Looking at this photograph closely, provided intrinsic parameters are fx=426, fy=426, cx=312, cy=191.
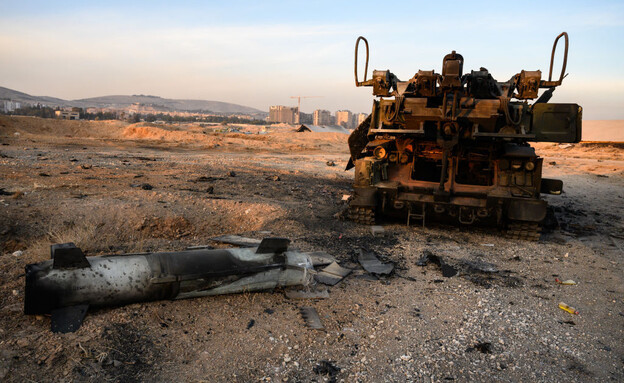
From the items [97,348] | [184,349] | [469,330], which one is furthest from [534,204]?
[97,348]

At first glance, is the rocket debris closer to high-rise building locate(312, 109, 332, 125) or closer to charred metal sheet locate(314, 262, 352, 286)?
charred metal sheet locate(314, 262, 352, 286)

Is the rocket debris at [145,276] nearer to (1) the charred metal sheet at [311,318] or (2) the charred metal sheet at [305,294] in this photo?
(2) the charred metal sheet at [305,294]

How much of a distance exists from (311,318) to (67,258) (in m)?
2.38

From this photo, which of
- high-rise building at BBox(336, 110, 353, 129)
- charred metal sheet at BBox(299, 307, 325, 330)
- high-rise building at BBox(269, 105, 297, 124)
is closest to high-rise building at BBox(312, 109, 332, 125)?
high-rise building at BBox(336, 110, 353, 129)

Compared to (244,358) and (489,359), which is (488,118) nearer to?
(489,359)

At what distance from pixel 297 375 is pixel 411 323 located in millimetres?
1502

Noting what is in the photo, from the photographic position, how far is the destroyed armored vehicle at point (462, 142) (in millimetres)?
7637

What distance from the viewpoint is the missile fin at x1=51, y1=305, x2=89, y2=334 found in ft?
12.0

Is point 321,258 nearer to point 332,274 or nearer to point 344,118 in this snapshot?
point 332,274

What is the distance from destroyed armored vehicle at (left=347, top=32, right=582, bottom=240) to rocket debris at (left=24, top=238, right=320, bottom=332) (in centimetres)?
364

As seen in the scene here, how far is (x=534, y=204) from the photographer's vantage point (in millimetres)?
7398

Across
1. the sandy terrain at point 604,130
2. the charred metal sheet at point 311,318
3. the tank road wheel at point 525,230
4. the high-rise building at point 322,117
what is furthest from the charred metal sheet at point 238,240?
the high-rise building at point 322,117

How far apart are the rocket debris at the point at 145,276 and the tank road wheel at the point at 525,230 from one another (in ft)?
15.2

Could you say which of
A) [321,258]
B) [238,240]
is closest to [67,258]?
[238,240]
